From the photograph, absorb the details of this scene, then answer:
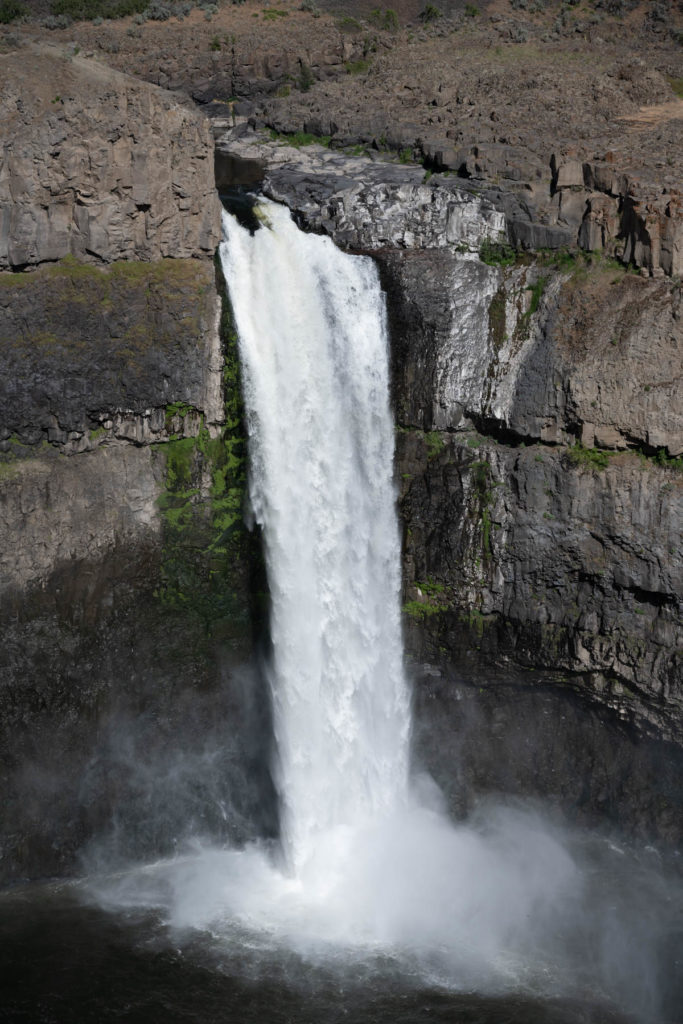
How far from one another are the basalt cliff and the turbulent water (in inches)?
24.5

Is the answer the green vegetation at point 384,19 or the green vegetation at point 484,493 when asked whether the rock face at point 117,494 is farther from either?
the green vegetation at point 384,19

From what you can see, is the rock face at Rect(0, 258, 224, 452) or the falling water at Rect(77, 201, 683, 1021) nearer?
the rock face at Rect(0, 258, 224, 452)

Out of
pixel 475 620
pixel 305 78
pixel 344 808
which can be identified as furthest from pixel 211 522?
pixel 305 78

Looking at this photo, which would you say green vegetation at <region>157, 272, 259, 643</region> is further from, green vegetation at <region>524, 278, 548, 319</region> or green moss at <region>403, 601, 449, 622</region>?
green vegetation at <region>524, 278, 548, 319</region>

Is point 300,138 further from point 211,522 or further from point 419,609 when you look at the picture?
point 419,609

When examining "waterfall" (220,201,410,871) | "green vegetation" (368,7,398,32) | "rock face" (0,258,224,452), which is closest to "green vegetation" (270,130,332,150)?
"waterfall" (220,201,410,871)

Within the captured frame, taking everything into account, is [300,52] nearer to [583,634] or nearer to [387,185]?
[387,185]

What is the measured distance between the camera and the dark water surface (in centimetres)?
1814

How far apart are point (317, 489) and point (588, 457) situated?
5.48 meters

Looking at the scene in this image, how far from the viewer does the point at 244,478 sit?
23453mm

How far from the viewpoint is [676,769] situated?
922 inches

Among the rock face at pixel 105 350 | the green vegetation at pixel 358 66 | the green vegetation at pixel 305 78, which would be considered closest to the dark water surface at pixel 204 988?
the rock face at pixel 105 350

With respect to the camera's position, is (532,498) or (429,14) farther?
(429,14)

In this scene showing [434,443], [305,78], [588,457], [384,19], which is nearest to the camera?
[588,457]
